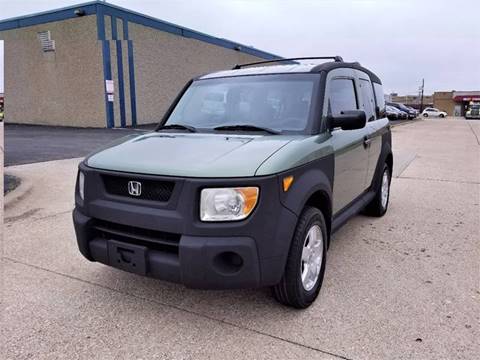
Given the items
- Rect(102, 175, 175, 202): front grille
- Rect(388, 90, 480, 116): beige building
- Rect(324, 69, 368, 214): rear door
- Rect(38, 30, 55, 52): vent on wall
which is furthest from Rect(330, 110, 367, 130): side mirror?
Rect(388, 90, 480, 116): beige building

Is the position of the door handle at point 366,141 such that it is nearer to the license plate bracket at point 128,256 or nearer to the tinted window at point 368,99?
the tinted window at point 368,99

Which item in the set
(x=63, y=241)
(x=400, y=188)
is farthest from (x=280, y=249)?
(x=400, y=188)

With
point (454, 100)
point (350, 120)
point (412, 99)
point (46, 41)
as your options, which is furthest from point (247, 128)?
point (412, 99)

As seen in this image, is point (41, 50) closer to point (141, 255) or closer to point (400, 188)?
point (400, 188)

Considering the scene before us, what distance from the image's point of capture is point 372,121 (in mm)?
4938

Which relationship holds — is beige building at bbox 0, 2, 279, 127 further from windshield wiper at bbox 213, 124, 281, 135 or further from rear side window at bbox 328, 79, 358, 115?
windshield wiper at bbox 213, 124, 281, 135

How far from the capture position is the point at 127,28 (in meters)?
20.4

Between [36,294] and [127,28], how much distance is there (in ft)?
63.8

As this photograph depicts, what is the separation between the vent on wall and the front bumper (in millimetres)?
22024

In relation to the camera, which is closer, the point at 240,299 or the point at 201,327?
the point at 201,327

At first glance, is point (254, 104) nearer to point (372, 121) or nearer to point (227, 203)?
point (227, 203)

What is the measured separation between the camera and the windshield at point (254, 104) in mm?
3432

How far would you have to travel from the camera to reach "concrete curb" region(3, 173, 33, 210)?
18.9 feet

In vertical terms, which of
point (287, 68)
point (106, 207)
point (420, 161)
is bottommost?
point (420, 161)
